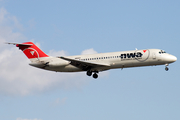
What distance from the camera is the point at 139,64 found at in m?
44.4

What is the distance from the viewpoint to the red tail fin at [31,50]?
164ft

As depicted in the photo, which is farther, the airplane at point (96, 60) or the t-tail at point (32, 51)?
the t-tail at point (32, 51)

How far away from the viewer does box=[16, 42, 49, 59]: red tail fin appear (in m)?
50.1

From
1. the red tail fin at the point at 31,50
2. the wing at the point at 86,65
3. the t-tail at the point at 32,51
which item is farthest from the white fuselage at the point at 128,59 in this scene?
the red tail fin at the point at 31,50

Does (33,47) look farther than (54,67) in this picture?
Yes

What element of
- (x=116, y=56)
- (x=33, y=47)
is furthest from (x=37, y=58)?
(x=116, y=56)

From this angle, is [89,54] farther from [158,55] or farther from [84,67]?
[158,55]

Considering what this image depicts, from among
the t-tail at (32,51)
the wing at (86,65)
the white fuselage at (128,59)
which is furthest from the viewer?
the t-tail at (32,51)

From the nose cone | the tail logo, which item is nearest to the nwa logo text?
the nose cone

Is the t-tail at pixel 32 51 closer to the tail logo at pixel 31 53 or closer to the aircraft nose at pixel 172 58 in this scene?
the tail logo at pixel 31 53

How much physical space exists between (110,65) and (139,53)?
4.43 metres

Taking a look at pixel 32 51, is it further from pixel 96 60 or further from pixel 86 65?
pixel 96 60

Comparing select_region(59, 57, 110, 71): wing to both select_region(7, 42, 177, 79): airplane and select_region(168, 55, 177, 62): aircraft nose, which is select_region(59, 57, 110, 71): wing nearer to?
select_region(7, 42, 177, 79): airplane

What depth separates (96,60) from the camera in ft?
153
